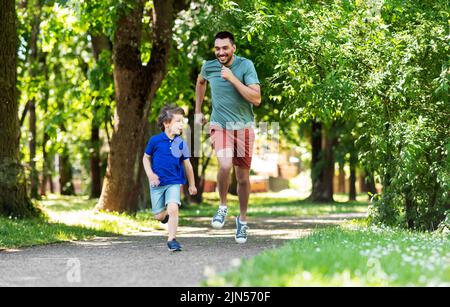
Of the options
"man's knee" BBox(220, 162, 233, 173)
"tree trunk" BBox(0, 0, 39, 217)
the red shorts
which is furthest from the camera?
"tree trunk" BBox(0, 0, 39, 217)

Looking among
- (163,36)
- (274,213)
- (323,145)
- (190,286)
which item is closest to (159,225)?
(163,36)

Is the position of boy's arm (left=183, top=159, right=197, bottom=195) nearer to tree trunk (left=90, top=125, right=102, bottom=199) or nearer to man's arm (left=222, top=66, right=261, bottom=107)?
man's arm (left=222, top=66, right=261, bottom=107)

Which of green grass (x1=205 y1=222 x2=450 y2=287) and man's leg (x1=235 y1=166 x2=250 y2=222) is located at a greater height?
man's leg (x1=235 y1=166 x2=250 y2=222)

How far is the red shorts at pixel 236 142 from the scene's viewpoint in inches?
404

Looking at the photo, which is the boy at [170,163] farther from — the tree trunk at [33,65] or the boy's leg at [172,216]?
the tree trunk at [33,65]

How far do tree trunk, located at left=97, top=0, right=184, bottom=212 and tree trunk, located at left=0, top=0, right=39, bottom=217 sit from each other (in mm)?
Result: 3317

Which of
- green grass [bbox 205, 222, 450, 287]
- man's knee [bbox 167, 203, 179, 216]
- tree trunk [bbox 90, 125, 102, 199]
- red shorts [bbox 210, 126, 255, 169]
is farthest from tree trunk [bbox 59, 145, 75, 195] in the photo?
green grass [bbox 205, 222, 450, 287]

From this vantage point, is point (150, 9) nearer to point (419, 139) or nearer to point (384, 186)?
point (384, 186)

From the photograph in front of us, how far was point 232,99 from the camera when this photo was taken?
10.2 meters

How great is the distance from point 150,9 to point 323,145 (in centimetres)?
1467

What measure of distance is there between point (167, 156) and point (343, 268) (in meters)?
3.72

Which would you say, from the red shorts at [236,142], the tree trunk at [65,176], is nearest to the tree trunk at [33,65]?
the tree trunk at [65,176]

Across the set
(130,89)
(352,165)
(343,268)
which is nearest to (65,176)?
(352,165)

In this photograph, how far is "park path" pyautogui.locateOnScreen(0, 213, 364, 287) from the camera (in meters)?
7.34
